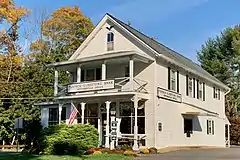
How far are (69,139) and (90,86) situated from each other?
6490 millimetres

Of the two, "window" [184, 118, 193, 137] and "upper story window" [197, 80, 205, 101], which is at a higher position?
"upper story window" [197, 80, 205, 101]

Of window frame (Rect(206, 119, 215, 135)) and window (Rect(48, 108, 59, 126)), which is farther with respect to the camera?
window frame (Rect(206, 119, 215, 135))

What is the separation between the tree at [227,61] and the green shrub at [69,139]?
32286 millimetres


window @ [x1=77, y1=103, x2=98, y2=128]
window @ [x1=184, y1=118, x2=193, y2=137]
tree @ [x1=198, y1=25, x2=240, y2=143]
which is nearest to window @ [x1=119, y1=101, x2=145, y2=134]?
window @ [x1=77, y1=103, x2=98, y2=128]

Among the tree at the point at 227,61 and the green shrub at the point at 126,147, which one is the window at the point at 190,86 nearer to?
the green shrub at the point at 126,147

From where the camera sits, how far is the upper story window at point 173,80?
27953mm

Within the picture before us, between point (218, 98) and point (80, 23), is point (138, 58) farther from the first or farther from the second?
point (80, 23)

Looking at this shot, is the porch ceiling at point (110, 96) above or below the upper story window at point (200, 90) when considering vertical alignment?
below

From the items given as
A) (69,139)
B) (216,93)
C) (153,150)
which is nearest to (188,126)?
(153,150)

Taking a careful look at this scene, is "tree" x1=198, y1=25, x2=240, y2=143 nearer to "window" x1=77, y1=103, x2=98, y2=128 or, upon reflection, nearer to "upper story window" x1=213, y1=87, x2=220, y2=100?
"upper story window" x1=213, y1=87, x2=220, y2=100

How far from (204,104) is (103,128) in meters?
10.5

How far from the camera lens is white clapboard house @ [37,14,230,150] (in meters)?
25.4

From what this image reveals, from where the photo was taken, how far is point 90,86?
26.9 metres

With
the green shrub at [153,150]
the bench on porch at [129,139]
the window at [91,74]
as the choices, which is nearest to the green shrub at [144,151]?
the green shrub at [153,150]
